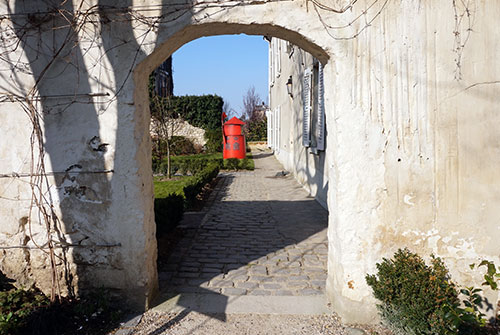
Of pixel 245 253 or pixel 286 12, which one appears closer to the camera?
pixel 286 12

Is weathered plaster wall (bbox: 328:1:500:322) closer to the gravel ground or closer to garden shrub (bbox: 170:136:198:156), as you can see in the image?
the gravel ground

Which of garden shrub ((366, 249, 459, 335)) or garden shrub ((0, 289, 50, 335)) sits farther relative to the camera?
garden shrub ((0, 289, 50, 335))

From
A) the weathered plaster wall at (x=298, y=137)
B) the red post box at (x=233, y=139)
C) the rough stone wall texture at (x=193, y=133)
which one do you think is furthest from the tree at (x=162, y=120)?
the weathered plaster wall at (x=298, y=137)

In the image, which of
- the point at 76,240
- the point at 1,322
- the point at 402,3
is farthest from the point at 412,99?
the point at 1,322

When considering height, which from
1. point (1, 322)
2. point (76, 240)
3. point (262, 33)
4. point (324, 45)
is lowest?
point (1, 322)

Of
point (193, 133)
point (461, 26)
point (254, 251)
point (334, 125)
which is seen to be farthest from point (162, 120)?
point (461, 26)

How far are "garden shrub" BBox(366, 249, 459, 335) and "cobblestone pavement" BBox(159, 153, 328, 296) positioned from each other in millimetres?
1029

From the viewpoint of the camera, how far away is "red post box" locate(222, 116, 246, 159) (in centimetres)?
995

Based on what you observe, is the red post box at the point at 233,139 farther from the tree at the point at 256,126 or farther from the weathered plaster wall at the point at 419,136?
the tree at the point at 256,126

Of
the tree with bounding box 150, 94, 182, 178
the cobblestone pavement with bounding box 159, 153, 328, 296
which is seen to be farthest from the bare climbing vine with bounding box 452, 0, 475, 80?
the tree with bounding box 150, 94, 182, 178

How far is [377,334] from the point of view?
299 cm

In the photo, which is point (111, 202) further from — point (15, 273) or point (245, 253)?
point (245, 253)

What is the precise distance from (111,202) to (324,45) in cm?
251

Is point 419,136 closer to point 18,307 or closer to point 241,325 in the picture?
point 241,325
